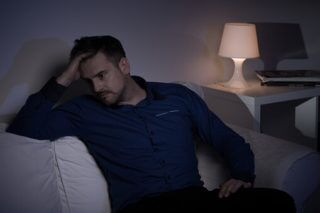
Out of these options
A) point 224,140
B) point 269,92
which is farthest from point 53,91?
point 269,92

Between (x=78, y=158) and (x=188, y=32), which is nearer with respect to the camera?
(x=78, y=158)

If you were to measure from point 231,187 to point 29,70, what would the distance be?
3.61 ft

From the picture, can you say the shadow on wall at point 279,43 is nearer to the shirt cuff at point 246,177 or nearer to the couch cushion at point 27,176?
the shirt cuff at point 246,177

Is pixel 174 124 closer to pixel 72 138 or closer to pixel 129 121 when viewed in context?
pixel 129 121

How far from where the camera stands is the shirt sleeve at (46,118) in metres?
1.61

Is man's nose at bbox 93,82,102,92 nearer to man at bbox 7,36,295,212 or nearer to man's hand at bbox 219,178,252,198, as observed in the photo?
man at bbox 7,36,295,212

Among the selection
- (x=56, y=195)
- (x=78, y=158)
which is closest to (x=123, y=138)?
(x=78, y=158)

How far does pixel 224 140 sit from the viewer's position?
177 cm

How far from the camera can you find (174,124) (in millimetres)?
1752

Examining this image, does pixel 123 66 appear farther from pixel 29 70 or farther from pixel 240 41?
pixel 240 41

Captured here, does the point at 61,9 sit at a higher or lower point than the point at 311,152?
higher

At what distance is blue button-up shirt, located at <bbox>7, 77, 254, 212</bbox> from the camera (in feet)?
5.34

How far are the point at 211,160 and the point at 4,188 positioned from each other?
875mm

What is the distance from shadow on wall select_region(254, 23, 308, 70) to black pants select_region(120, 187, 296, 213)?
1661 mm
